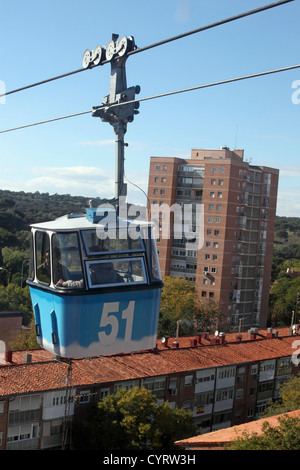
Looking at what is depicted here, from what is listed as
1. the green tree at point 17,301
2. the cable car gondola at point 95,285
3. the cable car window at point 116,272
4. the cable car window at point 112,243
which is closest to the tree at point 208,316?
the green tree at point 17,301

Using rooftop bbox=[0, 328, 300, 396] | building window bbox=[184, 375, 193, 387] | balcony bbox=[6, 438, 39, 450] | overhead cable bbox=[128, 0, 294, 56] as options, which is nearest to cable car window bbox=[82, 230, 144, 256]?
overhead cable bbox=[128, 0, 294, 56]

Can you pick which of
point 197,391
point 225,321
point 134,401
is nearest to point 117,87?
point 134,401

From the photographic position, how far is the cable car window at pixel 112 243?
8.37 meters

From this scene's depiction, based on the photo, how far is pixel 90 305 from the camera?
838cm

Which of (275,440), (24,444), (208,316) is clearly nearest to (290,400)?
(275,440)

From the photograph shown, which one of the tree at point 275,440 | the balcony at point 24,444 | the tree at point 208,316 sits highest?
the tree at point 275,440

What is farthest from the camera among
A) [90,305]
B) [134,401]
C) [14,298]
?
[14,298]

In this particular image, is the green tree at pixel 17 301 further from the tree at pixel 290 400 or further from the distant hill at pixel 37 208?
the tree at pixel 290 400

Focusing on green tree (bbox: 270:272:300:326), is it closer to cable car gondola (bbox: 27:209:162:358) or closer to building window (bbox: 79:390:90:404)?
building window (bbox: 79:390:90:404)

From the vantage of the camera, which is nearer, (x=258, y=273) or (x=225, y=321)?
(x=225, y=321)

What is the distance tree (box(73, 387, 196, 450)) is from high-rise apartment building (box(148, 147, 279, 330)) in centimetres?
2769

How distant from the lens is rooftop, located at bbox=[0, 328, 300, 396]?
84.2ft

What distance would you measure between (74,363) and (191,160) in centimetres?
3229
